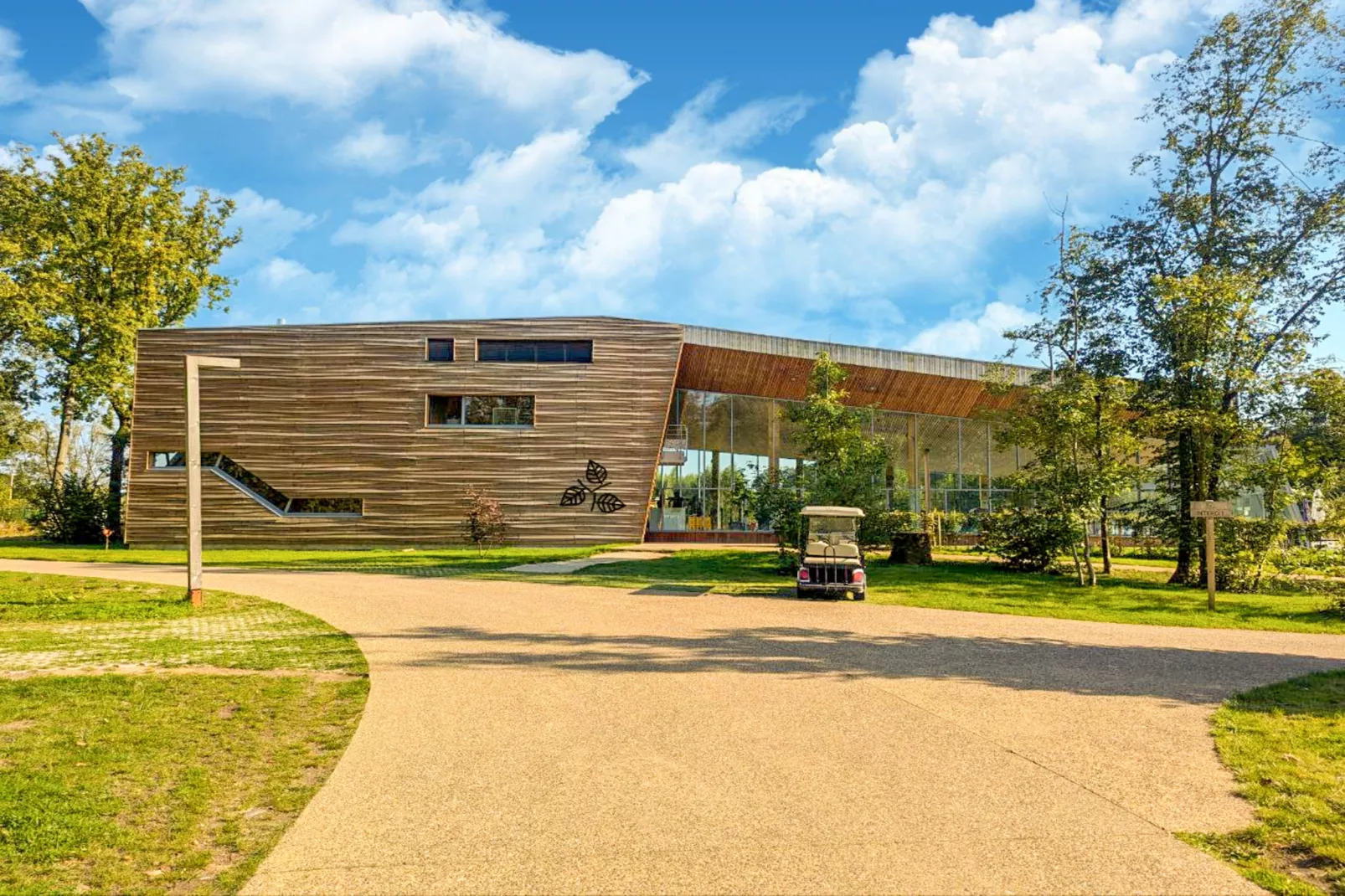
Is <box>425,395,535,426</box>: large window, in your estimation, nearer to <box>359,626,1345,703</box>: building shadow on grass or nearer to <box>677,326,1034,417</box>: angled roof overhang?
<box>677,326,1034,417</box>: angled roof overhang

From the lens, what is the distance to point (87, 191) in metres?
35.6

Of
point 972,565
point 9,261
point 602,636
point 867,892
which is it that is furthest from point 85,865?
point 9,261

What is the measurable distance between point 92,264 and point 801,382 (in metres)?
32.7

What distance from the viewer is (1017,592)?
1764 cm

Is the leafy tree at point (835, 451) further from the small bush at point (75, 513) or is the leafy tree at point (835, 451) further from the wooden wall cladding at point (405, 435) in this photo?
the small bush at point (75, 513)

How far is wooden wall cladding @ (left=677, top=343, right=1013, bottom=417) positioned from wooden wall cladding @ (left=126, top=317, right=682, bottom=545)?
3479mm

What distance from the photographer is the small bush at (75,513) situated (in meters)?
34.7

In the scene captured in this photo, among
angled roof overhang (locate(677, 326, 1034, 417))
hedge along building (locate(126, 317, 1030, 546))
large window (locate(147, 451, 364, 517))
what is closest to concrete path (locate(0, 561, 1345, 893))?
hedge along building (locate(126, 317, 1030, 546))

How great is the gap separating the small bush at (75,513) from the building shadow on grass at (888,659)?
3256 cm

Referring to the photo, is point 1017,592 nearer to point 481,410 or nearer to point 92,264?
point 481,410

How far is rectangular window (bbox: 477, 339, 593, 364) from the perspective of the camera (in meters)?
32.2

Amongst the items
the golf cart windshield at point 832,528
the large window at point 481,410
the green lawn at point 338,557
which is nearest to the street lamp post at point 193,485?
the green lawn at point 338,557

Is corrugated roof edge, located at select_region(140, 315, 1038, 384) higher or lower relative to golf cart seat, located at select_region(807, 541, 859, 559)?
higher

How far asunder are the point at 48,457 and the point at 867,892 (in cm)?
7552
